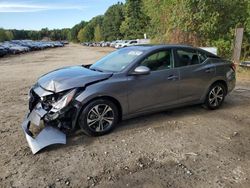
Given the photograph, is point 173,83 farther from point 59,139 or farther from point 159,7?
point 159,7

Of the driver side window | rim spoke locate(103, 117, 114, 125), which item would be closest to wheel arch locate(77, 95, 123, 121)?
rim spoke locate(103, 117, 114, 125)

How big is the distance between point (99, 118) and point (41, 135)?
990 mm

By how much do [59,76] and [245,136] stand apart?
3.44 m

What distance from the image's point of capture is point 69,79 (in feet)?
16.5

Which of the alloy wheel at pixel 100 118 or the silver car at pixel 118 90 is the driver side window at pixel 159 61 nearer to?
the silver car at pixel 118 90

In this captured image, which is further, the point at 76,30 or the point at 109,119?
the point at 76,30

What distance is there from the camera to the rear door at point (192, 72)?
6.04m

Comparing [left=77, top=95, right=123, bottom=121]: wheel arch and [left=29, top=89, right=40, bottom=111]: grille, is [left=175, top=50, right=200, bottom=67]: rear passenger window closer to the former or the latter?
[left=77, top=95, right=123, bottom=121]: wheel arch

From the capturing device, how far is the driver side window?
5.63 metres

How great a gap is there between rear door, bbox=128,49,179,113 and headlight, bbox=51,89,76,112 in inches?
41.9

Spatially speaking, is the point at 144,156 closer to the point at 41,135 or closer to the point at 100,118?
the point at 100,118

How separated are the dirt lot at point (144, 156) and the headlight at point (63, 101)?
0.59 m

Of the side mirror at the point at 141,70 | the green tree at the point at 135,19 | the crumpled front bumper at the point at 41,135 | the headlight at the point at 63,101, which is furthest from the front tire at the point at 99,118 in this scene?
the green tree at the point at 135,19

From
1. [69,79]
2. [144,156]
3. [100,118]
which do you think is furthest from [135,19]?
[144,156]
